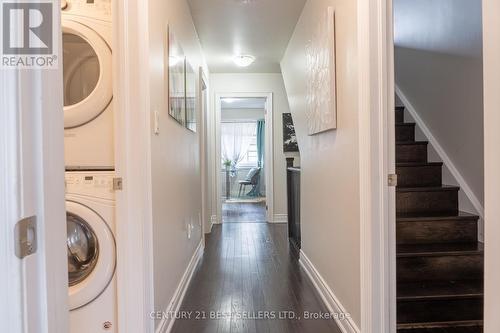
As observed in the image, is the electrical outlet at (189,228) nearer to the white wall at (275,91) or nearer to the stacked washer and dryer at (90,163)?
the stacked washer and dryer at (90,163)

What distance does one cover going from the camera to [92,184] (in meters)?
1.65

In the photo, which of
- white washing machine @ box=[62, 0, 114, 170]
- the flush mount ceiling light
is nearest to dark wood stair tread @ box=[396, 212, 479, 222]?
white washing machine @ box=[62, 0, 114, 170]

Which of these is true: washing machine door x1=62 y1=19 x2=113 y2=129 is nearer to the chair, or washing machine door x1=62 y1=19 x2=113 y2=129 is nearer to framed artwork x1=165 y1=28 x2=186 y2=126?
framed artwork x1=165 y1=28 x2=186 y2=126

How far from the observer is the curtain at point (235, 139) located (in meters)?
9.22

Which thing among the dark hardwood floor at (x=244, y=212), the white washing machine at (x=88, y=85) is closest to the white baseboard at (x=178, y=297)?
the white washing machine at (x=88, y=85)

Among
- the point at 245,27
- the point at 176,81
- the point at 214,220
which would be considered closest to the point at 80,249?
the point at 176,81

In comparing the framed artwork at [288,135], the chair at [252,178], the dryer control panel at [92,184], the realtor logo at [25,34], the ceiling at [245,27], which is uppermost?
→ the ceiling at [245,27]

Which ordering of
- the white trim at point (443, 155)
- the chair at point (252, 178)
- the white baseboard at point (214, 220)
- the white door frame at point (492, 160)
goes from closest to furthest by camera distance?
1. the white door frame at point (492, 160)
2. the white trim at point (443, 155)
3. the white baseboard at point (214, 220)
4. the chair at point (252, 178)

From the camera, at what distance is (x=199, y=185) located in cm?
375

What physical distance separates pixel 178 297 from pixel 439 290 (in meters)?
1.69

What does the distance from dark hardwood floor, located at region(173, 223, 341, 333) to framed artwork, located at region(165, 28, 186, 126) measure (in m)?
1.34

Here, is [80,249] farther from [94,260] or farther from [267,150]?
[267,150]

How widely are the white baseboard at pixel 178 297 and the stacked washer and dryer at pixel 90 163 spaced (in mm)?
327

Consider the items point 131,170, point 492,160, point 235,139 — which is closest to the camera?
point 492,160
